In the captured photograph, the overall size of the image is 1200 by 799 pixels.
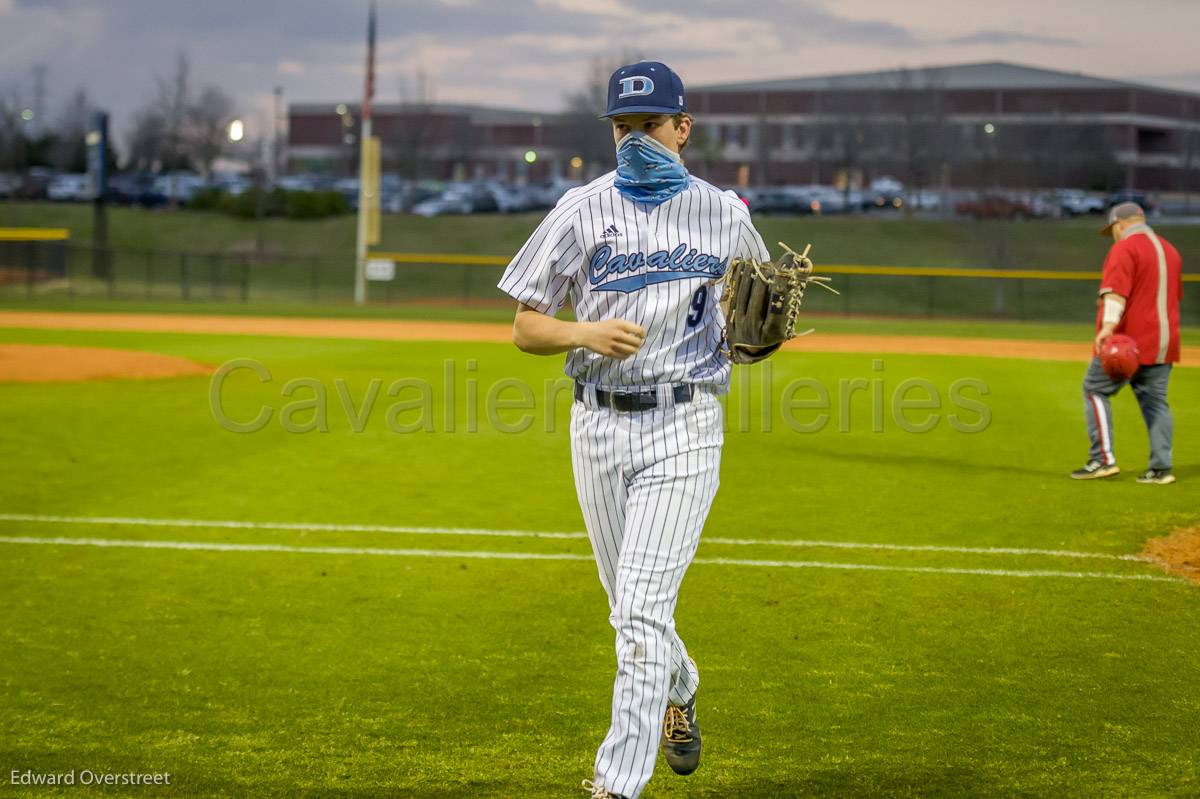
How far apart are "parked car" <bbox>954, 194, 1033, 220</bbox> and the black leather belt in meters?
58.0

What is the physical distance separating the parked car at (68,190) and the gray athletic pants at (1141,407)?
68989 millimetres

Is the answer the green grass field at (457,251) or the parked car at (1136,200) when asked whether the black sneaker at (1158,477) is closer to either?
the green grass field at (457,251)

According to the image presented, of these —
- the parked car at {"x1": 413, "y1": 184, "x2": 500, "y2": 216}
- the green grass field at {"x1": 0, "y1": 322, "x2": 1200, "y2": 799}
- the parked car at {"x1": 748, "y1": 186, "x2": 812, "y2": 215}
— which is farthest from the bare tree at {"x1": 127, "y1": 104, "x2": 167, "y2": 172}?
the green grass field at {"x1": 0, "y1": 322, "x2": 1200, "y2": 799}

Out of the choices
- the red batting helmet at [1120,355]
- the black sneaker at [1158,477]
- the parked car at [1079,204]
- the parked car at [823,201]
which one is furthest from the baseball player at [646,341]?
the parked car at [1079,204]

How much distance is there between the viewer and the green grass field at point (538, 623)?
4.64 m

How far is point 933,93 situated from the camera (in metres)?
70.6

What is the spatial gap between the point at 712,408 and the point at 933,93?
70.1 meters

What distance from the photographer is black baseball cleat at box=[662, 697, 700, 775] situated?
4.36m

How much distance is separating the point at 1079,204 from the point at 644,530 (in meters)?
63.2

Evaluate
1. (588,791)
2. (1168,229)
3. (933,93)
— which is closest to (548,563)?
(588,791)

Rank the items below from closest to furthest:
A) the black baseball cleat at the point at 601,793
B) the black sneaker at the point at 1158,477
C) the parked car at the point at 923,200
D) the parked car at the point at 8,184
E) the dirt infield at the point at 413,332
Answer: the black baseball cleat at the point at 601,793, the black sneaker at the point at 1158,477, the dirt infield at the point at 413,332, the parked car at the point at 923,200, the parked car at the point at 8,184

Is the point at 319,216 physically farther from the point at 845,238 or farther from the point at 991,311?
the point at 991,311

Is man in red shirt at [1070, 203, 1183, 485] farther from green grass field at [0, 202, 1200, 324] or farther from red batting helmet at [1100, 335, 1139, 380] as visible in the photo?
green grass field at [0, 202, 1200, 324]

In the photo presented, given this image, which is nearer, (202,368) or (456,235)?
(202,368)
